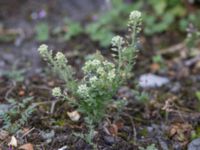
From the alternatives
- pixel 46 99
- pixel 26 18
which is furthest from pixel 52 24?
pixel 46 99

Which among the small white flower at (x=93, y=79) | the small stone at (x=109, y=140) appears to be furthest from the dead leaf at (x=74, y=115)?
the small white flower at (x=93, y=79)

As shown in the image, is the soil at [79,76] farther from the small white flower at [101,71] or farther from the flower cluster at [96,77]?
the small white flower at [101,71]

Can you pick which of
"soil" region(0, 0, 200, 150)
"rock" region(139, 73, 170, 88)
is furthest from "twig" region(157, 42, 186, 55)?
"rock" region(139, 73, 170, 88)

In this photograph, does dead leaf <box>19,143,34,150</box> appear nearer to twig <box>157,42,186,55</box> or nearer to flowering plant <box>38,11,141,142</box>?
flowering plant <box>38,11,141,142</box>

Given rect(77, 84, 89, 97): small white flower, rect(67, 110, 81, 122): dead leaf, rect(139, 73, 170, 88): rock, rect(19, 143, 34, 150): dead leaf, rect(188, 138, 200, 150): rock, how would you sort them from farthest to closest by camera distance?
rect(139, 73, 170, 88): rock
rect(67, 110, 81, 122): dead leaf
rect(188, 138, 200, 150): rock
rect(19, 143, 34, 150): dead leaf
rect(77, 84, 89, 97): small white flower

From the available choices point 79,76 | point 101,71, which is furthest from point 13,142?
point 79,76

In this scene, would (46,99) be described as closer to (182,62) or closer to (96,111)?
(96,111)

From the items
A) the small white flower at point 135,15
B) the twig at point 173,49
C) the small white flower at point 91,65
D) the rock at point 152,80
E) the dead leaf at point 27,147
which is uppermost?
the twig at point 173,49
